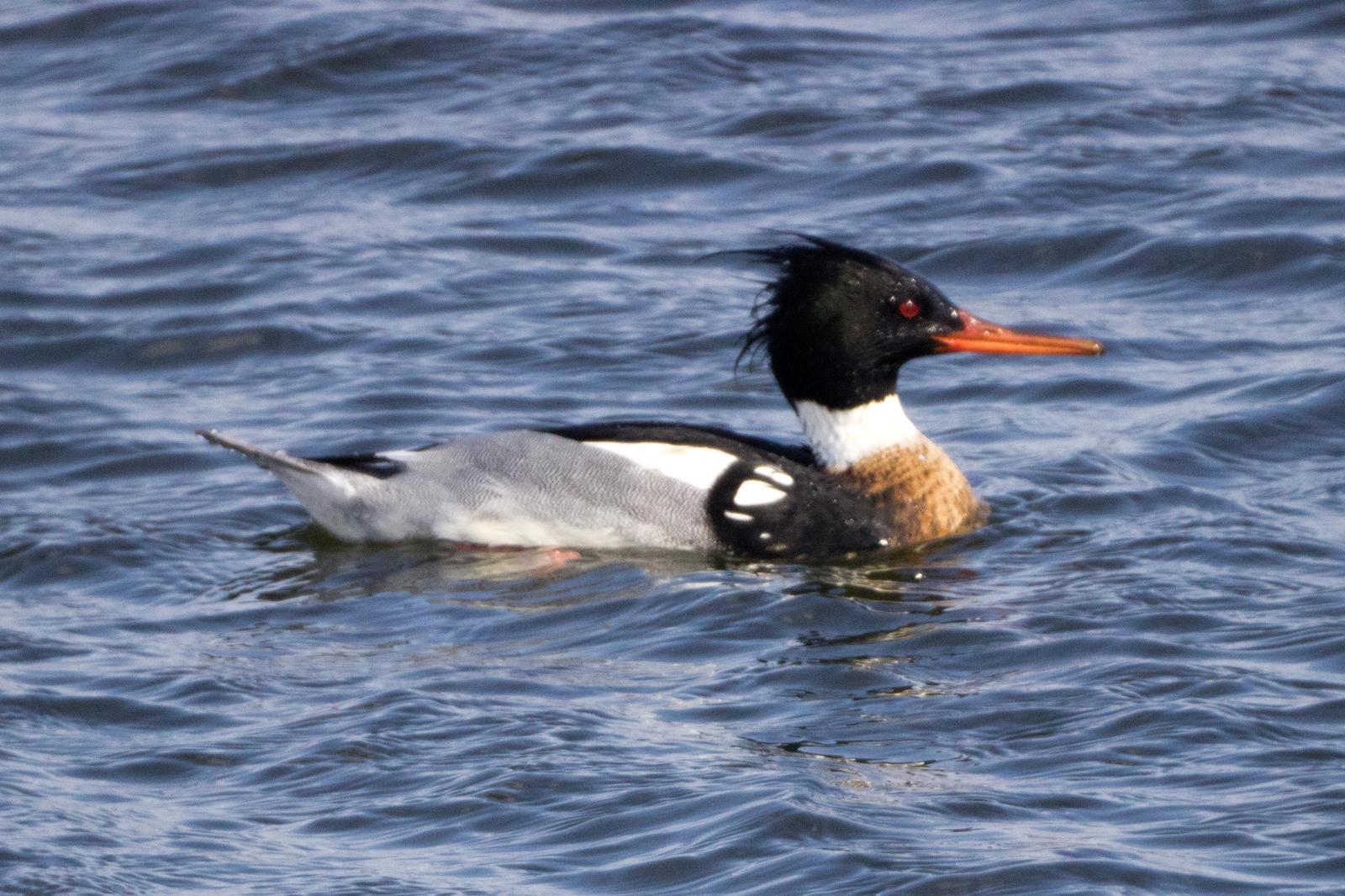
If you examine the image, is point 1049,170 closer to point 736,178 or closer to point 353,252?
point 736,178

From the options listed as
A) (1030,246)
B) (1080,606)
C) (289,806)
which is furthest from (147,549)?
(1030,246)

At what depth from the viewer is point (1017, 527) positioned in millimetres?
9766

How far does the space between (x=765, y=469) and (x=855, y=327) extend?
2.51 ft

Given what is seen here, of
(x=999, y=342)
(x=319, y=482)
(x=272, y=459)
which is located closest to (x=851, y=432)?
(x=999, y=342)

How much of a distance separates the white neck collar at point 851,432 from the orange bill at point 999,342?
411 mm

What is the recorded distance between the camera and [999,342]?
998cm

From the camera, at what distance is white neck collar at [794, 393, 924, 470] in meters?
10.0

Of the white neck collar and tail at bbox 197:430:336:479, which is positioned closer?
tail at bbox 197:430:336:479

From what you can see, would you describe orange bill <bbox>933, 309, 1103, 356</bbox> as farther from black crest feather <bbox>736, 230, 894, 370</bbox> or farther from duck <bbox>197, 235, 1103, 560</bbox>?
black crest feather <bbox>736, 230, 894, 370</bbox>

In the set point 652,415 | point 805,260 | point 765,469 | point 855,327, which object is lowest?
point 652,415

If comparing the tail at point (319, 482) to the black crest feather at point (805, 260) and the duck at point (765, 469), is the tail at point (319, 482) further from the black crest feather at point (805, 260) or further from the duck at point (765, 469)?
the black crest feather at point (805, 260)

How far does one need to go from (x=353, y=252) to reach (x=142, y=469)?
3.82m

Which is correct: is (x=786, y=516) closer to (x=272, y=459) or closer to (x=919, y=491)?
(x=919, y=491)

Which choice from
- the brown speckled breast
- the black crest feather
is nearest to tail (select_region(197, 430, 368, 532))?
the black crest feather
